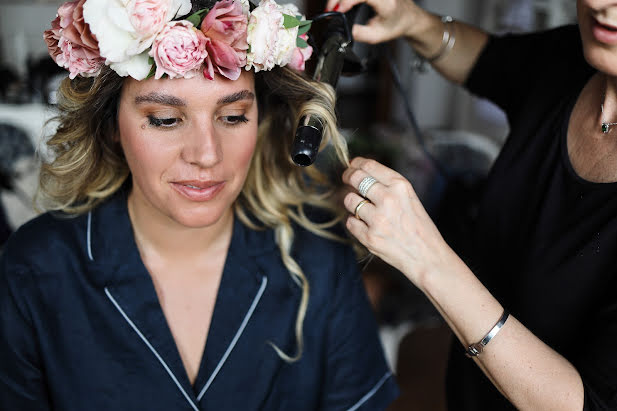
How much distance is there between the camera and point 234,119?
1.20 metres

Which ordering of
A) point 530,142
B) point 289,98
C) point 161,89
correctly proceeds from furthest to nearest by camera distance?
point 289,98
point 530,142
point 161,89

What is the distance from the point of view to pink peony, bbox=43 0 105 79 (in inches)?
38.8

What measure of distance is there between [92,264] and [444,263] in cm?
81

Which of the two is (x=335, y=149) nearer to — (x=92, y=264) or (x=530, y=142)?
(x=530, y=142)

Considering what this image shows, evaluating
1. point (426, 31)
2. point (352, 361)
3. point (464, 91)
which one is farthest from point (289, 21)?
point (464, 91)

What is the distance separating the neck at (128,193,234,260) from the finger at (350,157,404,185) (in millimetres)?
500

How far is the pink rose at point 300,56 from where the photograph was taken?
3.89 ft

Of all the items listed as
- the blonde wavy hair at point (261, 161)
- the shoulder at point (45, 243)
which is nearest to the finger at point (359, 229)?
the blonde wavy hair at point (261, 161)

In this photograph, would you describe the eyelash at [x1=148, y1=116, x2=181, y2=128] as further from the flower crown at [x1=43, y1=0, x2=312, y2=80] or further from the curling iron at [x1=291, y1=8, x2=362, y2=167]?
the curling iron at [x1=291, y1=8, x2=362, y2=167]

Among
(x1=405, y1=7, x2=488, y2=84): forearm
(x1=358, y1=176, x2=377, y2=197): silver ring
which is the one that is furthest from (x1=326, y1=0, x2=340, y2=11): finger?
(x1=358, y1=176, x2=377, y2=197): silver ring

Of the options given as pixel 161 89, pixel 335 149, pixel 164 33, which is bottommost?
pixel 335 149

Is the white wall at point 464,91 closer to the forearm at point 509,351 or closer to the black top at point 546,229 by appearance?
the black top at point 546,229

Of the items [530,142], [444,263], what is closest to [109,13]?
[444,263]

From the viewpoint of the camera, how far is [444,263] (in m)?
0.94
